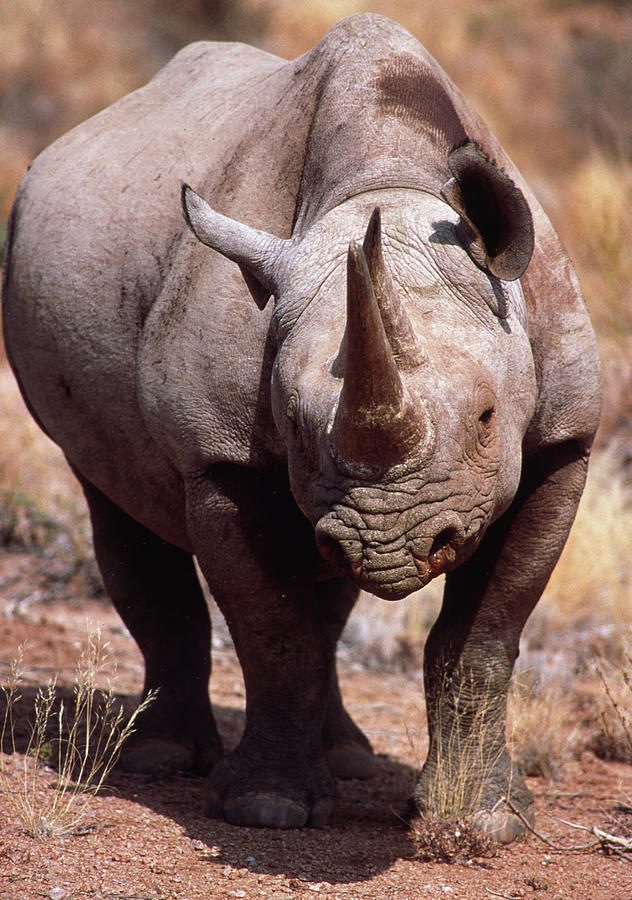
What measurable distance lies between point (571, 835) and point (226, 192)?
8.73ft

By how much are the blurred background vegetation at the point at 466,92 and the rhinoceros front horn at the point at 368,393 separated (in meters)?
5.29

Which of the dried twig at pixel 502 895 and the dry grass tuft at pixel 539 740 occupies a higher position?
the dry grass tuft at pixel 539 740

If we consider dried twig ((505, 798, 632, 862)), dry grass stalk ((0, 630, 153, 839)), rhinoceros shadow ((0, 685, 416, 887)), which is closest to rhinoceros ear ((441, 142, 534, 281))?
dry grass stalk ((0, 630, 153, 839))

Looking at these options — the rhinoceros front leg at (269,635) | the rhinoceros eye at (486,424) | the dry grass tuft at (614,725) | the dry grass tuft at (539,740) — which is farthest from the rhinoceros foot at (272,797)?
the rhinoceros eye at (486,424)

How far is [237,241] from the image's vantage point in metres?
4.07

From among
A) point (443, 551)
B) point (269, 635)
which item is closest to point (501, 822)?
point (269, 635)

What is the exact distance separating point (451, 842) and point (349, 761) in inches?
51.5

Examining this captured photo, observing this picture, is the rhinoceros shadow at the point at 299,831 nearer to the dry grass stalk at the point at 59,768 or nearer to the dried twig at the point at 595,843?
the dry grass stalk at the point at 59,768

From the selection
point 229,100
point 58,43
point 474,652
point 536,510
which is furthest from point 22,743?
point 58,43

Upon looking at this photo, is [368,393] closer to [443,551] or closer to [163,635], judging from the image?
[443,551]

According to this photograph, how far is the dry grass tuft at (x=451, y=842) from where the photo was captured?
4211 millimetres

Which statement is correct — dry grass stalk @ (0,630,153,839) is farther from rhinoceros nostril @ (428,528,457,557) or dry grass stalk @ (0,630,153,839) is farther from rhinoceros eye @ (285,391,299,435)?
rhinoceros nostril @ (428,528,457,557)

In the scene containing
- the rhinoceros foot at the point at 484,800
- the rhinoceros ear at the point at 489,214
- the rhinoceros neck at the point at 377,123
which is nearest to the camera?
the rhinoceros ear at the point at 489,214

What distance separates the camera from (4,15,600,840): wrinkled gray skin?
342 cm
